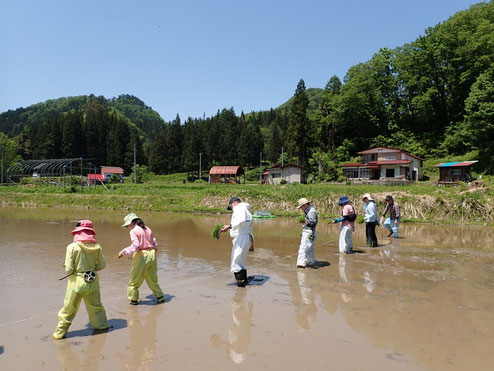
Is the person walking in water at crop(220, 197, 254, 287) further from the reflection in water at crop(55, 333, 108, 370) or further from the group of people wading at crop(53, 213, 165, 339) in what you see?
the reflection in water at crop(55, 333, 108, 370)

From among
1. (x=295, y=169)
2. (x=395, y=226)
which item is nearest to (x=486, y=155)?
(x=295, y=169)

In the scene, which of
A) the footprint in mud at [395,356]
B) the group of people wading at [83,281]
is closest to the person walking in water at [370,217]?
the footprint in mud at [395,356]

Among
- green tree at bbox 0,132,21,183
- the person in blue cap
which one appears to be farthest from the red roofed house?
green tree at bbox 0,132,21,183

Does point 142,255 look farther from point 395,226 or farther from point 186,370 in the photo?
point 395,226

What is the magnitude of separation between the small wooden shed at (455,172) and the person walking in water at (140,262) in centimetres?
4045

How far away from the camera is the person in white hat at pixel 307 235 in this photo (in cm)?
885

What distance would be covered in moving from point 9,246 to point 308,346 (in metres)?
11.9

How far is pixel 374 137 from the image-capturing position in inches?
2248

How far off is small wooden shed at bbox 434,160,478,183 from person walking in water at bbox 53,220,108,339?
41.7m

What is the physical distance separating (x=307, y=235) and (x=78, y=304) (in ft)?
18.3

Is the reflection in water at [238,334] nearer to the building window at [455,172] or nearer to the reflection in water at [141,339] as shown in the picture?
the reflection in water at [141,339]

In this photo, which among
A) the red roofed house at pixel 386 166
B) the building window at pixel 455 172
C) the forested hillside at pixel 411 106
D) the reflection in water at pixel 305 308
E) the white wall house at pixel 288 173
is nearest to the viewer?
the reflection in water at pixel 305 308

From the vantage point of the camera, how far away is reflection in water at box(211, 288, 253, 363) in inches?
172

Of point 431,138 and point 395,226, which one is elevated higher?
point 431,138
